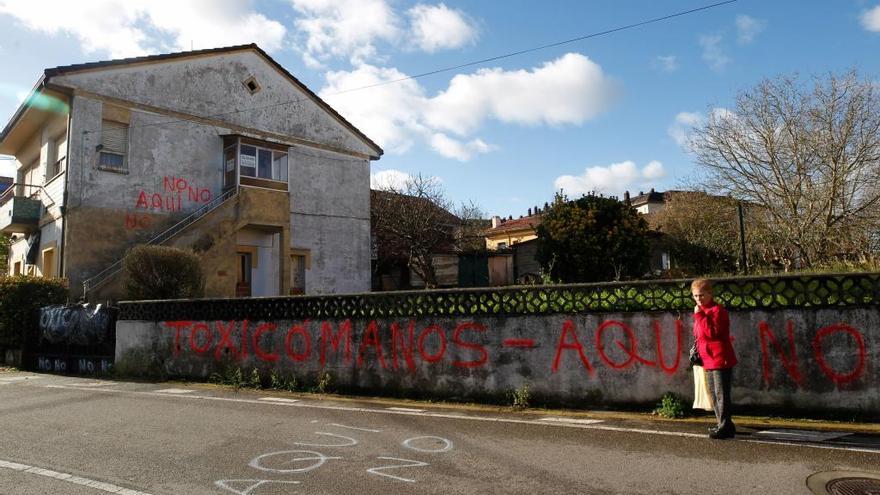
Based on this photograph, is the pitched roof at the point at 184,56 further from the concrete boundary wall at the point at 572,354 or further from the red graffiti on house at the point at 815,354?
the red graffiti on house at the point at 815,354

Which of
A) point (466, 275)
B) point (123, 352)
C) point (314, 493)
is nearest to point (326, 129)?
point (466, 275)

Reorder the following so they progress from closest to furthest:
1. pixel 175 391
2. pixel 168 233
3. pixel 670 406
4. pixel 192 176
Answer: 1. pixel 670 406
2. pixel 175 391
3. pixel 168 233
4. pixel 192 176

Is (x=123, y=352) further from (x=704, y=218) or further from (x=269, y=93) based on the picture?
(x=704, y=218)

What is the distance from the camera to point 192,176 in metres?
21.1

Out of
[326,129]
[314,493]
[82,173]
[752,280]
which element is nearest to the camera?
[314,493]

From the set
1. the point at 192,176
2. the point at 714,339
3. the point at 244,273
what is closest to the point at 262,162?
the point at 192,176

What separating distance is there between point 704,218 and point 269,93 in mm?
18921

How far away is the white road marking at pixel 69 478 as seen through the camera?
4508 millimetres

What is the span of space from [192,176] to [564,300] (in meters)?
17.6

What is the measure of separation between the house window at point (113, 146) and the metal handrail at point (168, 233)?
8.25 feet

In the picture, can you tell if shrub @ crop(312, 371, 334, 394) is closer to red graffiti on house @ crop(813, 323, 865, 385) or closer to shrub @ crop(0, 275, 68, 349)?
red graffiti on house @ crop(813, 323, 865, 385)

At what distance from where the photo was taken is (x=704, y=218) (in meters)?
23.8

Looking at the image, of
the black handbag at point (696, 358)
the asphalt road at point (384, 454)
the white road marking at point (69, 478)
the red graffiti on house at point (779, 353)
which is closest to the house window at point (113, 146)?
the asphalt road at point (384, 454)

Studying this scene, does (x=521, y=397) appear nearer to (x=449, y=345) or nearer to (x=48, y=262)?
(x=449, y=345)
